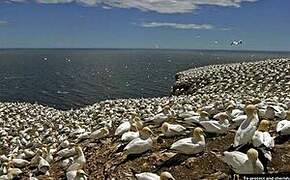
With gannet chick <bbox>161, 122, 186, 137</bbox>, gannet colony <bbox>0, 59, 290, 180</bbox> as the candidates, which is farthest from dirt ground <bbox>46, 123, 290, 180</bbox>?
gannet chick <bbox>161, 122, 186, 137</bbox>

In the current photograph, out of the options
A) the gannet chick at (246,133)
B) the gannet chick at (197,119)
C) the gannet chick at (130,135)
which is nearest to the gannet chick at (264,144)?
the gannet chick at (246,133)

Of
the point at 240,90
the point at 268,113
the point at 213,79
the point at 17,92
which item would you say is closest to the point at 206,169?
the point at 268,113

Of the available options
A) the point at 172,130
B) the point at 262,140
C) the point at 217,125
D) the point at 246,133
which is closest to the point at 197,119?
the point at 172,130

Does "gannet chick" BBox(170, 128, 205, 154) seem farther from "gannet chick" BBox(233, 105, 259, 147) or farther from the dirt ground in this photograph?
"gannet chick" BBox(233, 105, 259, 147)

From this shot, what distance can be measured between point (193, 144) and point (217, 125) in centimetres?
150

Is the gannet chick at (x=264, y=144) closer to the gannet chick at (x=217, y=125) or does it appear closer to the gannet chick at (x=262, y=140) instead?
the gannet chick at (x=262, y=140)

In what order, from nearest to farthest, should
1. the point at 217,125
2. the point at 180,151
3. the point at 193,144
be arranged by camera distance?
the point at 193,144 < the point at 180,151 < the point at 217,125

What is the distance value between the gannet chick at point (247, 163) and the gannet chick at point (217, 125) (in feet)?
7.88

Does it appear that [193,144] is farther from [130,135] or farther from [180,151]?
[130,135]

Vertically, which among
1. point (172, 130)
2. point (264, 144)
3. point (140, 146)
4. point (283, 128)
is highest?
point (283, 128)

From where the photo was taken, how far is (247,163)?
30.9 ft

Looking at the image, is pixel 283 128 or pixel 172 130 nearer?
pixel 283 128

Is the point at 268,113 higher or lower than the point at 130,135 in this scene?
higher

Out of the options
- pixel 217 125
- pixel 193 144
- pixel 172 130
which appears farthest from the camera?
pixel 172 130
